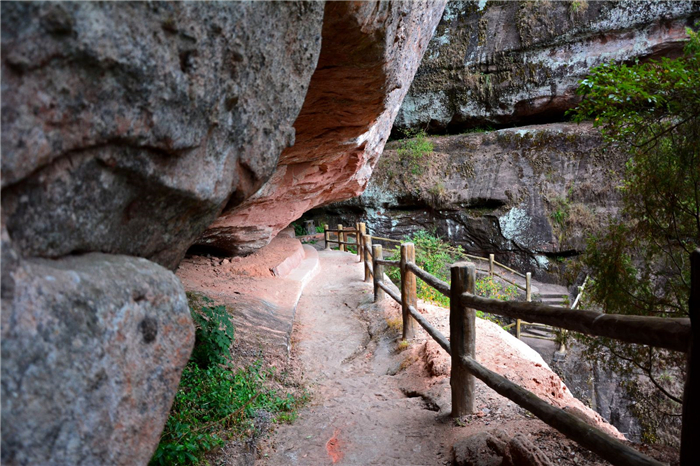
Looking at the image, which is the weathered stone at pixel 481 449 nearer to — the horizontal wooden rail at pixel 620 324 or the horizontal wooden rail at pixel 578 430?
the horizontal wooden rail at pixel 578 430

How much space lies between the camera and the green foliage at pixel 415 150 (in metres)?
17.8

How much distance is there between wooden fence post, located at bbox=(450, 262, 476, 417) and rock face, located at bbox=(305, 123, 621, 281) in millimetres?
13473

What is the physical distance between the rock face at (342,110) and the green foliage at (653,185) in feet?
6.30

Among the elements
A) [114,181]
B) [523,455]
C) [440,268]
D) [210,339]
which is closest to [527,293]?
[440,268]

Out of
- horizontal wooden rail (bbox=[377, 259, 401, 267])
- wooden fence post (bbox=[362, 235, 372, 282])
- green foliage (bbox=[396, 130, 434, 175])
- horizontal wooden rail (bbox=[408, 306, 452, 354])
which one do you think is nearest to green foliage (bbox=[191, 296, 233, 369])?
horizontal wooden rail (bbox=[408, 306, 452, 354])

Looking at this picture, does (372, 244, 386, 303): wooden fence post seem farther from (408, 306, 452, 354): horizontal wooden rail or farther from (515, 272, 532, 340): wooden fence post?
(515, 272, 532, 340): wooden fence post

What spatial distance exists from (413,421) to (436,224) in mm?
14571

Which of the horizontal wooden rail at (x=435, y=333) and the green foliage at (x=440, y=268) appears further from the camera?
the green foliage at (x=440, y=268)

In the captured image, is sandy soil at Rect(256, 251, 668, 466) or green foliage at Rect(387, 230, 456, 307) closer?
sandy soil at Rect(256, 251, 668, 466)

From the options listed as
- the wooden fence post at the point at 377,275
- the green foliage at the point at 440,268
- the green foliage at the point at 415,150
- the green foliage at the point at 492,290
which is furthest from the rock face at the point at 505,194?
the wooden fence post at the point at 377,275

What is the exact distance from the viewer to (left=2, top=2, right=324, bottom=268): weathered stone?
1.13m

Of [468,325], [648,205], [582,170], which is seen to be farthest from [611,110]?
[582,170]

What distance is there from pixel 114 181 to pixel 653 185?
4633mm

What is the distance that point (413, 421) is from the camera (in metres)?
3.43
